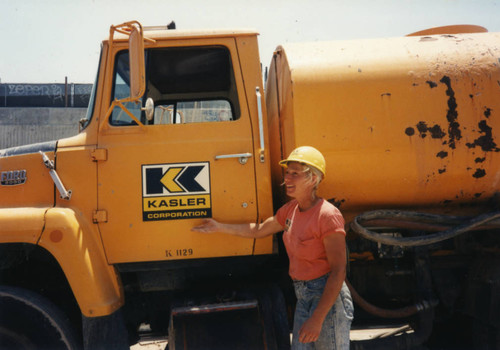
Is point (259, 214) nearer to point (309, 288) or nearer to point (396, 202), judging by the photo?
point (309, 288)

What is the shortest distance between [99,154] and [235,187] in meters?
1.01

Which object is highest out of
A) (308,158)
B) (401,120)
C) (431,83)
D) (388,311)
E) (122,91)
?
(122,91)

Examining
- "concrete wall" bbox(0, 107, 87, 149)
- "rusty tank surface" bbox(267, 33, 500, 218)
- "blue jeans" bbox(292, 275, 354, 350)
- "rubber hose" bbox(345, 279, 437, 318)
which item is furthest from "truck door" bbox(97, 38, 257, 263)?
"concrete wall" bbox(0, 107, 87, 149)

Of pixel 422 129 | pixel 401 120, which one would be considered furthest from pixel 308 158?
pixel 422 129

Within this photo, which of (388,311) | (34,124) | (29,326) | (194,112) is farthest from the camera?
(34,124)

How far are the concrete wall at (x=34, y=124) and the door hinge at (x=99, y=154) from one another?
1750 cm

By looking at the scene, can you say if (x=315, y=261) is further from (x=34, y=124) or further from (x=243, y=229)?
(x=34, y=124)

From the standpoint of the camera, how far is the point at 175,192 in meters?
2.68

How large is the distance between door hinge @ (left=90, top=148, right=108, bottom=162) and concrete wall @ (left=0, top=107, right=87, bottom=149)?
17496mm

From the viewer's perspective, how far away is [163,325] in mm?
3076

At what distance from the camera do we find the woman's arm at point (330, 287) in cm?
203

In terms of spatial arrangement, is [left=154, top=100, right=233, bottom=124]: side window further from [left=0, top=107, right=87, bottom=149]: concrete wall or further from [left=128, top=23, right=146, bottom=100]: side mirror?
[left=0, top=107, right=87, bottom=149]: concrete wall

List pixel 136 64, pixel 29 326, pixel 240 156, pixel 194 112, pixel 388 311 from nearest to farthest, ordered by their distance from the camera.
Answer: pixel 136 64, pixel 29 326, pixel 240 156, pixel 388 311, pixel 194 112

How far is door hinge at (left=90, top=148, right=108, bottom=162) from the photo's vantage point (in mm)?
2699
